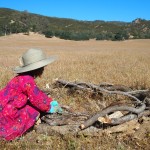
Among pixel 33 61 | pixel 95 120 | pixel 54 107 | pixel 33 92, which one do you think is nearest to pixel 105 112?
pixel 95 120

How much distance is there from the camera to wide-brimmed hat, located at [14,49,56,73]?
17.6 ft

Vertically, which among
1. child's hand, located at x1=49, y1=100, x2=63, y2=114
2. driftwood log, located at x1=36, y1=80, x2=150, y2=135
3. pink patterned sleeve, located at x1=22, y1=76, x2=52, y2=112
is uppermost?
pink patterned sleeve, located at x1=22, y1=76, x2=52, y2=112

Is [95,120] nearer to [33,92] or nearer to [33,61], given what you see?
[33,92]

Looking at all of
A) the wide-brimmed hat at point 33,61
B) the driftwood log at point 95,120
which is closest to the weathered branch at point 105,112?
the driftwood log at point 95,120

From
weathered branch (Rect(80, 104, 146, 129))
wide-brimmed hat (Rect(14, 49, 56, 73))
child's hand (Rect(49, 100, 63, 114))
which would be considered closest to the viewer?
wide-brimmed hat (Rect(14, 49, 56, 73))

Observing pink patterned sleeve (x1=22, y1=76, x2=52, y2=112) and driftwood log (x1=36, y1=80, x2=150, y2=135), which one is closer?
pink patterned sleeve (x1=22, y1=76, x2=52, y2=112)

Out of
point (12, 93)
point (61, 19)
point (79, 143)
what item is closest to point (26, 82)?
point (12, 93)

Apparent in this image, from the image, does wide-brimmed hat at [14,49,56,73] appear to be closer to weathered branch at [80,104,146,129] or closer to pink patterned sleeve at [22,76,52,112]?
pink patterned sleeve at [22,76,52,112]

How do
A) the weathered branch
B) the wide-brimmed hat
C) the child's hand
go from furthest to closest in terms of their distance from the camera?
the child's hand < the weathered branch < the wide-brimmed hat

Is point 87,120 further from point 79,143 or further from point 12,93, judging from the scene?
point 12,93

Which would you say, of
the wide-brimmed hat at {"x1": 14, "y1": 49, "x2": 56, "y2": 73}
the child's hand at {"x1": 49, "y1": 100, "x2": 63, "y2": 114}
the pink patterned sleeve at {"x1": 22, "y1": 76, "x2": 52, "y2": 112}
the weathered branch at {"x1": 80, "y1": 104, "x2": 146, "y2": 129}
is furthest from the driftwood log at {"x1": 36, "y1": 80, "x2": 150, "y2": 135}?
the wide-brimmed hat at {"x1": 14, "y1": 49, "x2": 56, "y2": 73}

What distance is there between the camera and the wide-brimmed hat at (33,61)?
5371 mm

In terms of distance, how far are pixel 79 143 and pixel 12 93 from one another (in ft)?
3.92

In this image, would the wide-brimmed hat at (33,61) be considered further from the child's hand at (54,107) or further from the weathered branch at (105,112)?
the weathered branch at (105,112)
